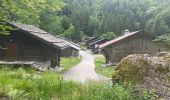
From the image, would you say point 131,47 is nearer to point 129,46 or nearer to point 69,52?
point 129,46

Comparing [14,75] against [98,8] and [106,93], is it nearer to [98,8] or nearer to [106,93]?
[106,93]

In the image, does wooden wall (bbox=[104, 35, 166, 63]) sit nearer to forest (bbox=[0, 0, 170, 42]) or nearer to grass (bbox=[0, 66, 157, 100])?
forest (bbox=[0, 0, 170, 42])

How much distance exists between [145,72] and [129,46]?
40762 millimetres

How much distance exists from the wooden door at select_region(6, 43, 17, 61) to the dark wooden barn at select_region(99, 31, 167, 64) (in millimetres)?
14920

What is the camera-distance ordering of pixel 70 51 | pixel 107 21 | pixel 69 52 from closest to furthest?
pixel 69 52, pixel 70 51, pixel 107 21

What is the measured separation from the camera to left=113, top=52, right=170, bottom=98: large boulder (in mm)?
8461

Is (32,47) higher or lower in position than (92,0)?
lower

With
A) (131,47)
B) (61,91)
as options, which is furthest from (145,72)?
(131,47)

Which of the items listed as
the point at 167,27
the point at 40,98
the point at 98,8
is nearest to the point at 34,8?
the point at 40,98

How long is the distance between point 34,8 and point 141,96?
8541 millimetres

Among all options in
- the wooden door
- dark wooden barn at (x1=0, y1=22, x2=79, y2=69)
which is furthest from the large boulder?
the wooden door

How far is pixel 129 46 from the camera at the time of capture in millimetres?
49219

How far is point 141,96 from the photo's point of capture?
7.71 metres

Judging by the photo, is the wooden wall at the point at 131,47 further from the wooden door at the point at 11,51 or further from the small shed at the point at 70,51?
the small shed at the point at 70,51
